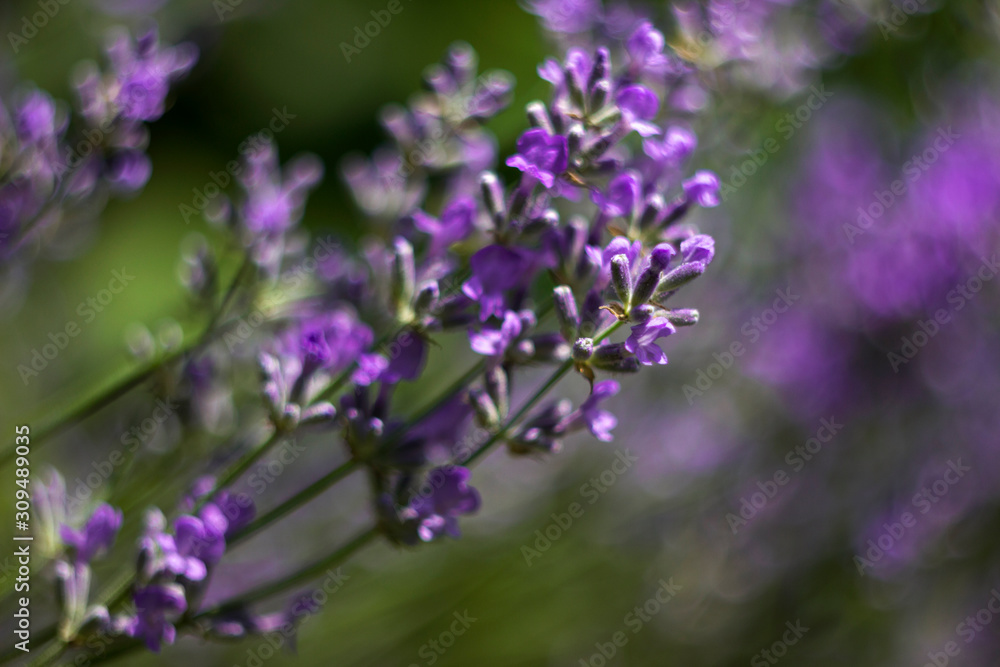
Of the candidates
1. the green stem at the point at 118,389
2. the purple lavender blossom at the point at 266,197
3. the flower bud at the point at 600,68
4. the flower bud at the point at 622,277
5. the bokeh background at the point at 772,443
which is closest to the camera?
the flower bud at the point at 622,277

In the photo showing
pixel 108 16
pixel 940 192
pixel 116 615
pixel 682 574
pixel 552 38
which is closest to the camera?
pixel 116 615

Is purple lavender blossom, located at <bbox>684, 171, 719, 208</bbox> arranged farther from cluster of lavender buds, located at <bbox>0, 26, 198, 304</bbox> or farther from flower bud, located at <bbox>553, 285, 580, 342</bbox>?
cluster of lavender buds, located at <bbox>0, 26, 198, 304</bbox>

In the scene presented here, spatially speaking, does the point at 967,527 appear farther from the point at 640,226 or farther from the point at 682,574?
the point at 640,226

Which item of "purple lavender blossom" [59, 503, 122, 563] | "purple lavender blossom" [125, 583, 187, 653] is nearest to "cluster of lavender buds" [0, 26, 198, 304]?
"purple lavender blossom" [59, 503, 122, 563]

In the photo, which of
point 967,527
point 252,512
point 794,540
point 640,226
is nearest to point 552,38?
point 640,226

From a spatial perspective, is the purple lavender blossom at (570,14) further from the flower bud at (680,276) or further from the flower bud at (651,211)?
the flower bud at (680,276)

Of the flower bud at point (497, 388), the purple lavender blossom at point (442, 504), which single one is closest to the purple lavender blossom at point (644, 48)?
the flower bud at point (497, 388)

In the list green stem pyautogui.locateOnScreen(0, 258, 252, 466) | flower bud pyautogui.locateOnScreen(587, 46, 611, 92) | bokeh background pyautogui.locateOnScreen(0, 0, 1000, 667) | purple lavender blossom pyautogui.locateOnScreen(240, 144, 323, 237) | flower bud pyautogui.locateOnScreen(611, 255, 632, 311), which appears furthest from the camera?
bokeh background pyautogui.locateOnScreen(0, 0, 1000, 667)
